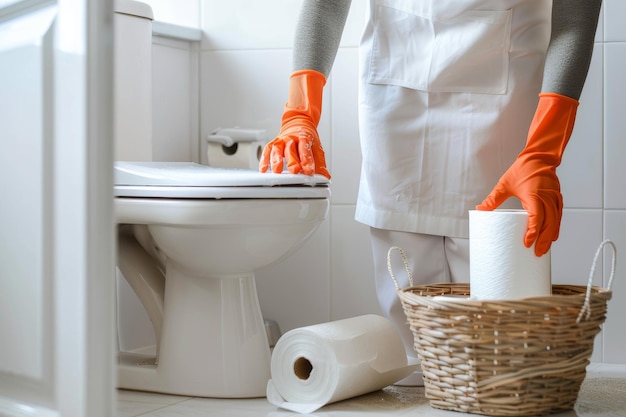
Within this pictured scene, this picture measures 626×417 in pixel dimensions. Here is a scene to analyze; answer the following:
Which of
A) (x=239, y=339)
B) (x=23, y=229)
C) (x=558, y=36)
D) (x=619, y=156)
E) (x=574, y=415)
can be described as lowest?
(x=574, y=415)

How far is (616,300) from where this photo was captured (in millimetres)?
2062

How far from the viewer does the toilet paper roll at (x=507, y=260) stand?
1508 mm

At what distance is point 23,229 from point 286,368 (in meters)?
0.61

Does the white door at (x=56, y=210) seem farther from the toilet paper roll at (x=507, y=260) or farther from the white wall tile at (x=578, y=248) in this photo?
the white wall tile at (x=578, y=248)

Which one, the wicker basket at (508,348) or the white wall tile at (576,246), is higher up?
the white wall tile at (576,246)

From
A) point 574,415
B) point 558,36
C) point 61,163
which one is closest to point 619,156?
point 558,36

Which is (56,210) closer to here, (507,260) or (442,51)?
(507,260)

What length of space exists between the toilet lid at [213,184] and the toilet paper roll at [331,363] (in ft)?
0.84

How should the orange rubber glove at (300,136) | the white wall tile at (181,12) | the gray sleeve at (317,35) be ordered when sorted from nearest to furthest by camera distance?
the orange rubber glove at (300,136) → the gray sleeve at (317,35) → the white wall tile at (181,12)

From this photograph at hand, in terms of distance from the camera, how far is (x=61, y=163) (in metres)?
1.16

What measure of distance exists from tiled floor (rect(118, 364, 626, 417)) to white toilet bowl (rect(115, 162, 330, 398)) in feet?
0.13

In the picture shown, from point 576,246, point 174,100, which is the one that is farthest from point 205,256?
point 576,246

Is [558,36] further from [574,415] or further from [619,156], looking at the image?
[574,415]

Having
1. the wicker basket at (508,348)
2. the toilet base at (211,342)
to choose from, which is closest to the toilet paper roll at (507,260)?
the wicker basket at (508,348)
